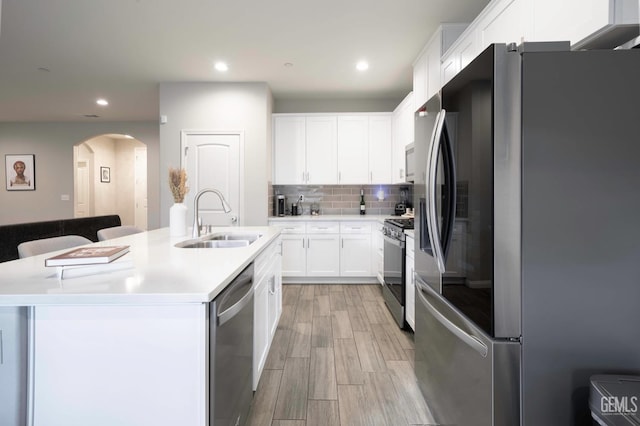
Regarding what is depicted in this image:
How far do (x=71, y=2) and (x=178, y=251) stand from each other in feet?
7.93

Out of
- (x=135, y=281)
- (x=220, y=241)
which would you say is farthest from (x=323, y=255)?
(x=135, y=281)

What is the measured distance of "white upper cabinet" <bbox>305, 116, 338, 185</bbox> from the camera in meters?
4.63

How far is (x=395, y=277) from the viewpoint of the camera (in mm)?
3037

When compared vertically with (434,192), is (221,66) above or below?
above

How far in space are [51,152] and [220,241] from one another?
6431 mm

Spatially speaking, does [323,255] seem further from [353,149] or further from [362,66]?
[362,66]

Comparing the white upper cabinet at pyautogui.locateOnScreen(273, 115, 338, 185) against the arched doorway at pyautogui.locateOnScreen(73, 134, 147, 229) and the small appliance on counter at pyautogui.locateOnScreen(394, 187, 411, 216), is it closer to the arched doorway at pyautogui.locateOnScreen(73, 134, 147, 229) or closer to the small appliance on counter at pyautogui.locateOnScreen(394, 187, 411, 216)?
the small appliance on counter at pyautogui.locateOnScreen(394, 187, 411, 216)

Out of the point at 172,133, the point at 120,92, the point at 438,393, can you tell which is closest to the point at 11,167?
the point at 120,92

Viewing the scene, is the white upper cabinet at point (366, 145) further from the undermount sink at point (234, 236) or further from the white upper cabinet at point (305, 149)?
the undermount sink at point (234, 236)

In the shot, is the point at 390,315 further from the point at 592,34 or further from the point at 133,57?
the point at 133,57

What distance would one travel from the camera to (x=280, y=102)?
5074 mm

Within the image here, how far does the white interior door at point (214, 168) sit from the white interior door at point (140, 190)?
535cm

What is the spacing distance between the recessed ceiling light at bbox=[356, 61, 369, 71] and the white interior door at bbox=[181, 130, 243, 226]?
68.3 inches

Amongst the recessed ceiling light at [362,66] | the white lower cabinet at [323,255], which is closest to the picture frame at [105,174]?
the white lower cabinet at [323,255]
